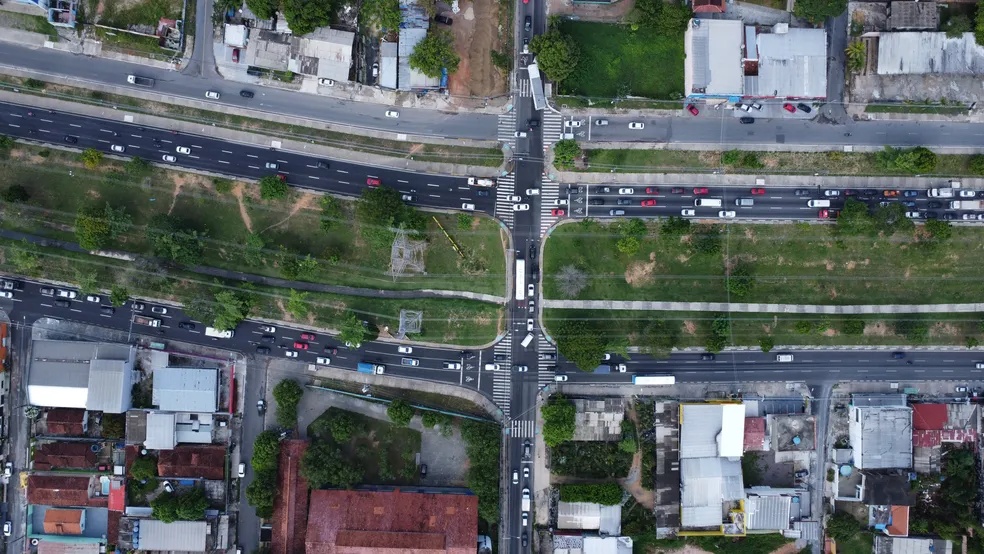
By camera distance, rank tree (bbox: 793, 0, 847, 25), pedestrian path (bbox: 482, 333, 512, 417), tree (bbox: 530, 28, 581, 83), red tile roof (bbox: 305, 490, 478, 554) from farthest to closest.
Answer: pedestrian path (bbox: 482, 333, 512, 417)
red tile roof (bbox: 305, 490, 478, 554)
tree (bbox: 793, 0, 847, 25)
tree (bbox: 530, 28, 581, 83)

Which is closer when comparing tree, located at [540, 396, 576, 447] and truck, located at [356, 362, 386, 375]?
tree, located at [540, 396, 576, 447]

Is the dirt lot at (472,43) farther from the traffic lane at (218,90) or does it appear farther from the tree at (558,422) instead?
the tree at (558,422)

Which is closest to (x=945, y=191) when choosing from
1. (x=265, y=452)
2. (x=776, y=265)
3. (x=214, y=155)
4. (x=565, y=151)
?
(x=776, y=265)

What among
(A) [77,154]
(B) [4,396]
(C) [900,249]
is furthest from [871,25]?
(B) [4,396]

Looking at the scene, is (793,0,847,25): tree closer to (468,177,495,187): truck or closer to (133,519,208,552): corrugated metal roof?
(468,177,495,187): truck

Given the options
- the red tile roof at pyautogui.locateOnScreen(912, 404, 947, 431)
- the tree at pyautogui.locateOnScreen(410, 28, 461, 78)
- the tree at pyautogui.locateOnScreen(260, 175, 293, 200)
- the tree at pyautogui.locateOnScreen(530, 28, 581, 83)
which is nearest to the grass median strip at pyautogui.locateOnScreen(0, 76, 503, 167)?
the tree at pyautogui.locateOnScreen(260, 175, 293, 200)

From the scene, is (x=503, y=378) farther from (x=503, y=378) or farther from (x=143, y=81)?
(x=143, y=81)
